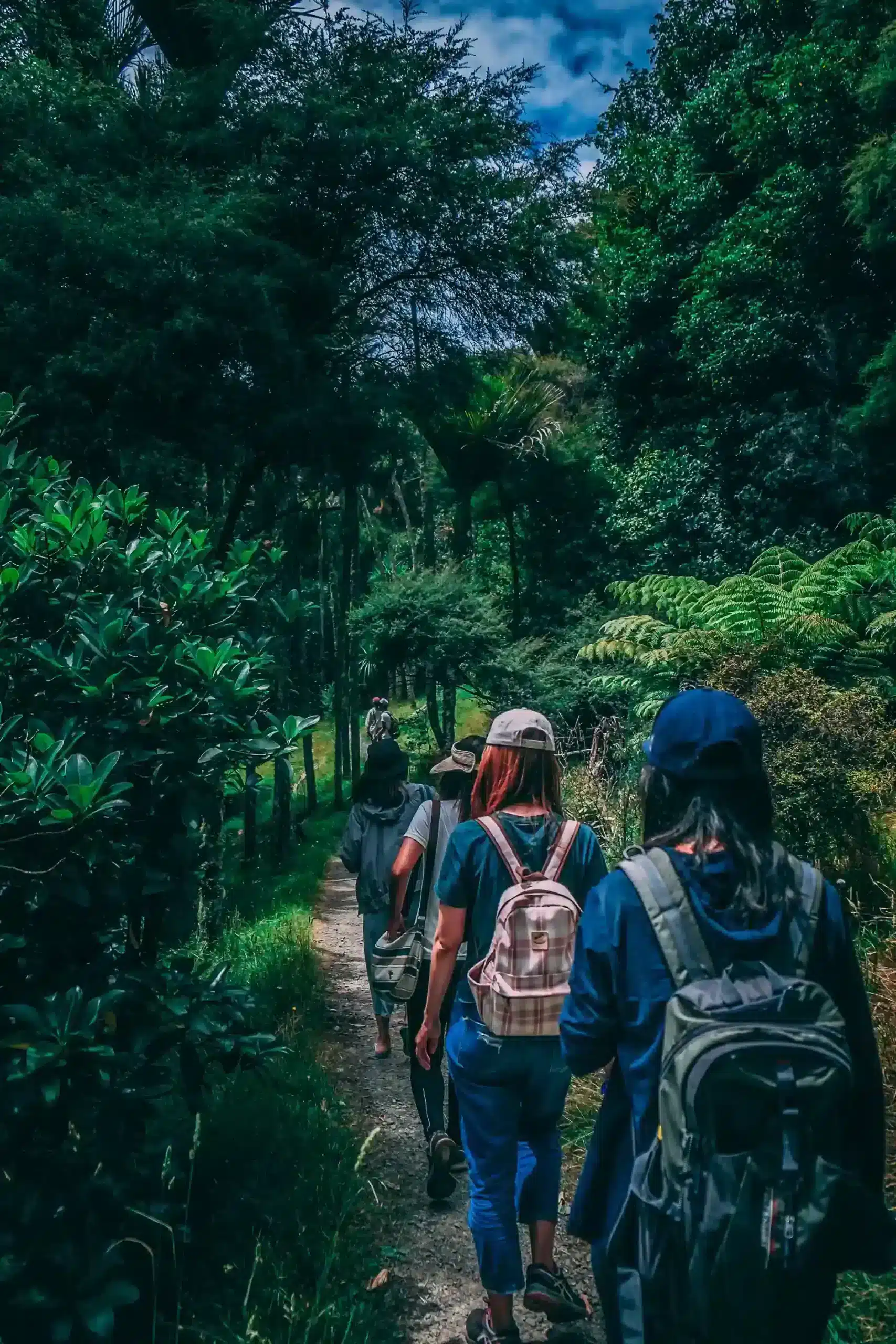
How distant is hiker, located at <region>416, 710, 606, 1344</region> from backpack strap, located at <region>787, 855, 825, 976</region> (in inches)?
42.7

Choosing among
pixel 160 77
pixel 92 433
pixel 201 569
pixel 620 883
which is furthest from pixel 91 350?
pixel 620 883

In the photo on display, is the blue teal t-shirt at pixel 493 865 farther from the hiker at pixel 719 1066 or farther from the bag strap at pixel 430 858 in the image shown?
the bag strap at pixel 430 858

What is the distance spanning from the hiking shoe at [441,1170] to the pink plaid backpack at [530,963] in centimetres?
160

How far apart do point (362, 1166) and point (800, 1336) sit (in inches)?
122

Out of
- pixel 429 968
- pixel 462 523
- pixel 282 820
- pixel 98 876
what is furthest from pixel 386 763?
pixel 462 523

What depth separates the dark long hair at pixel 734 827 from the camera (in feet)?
6.69

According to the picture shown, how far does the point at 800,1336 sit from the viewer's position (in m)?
1.91

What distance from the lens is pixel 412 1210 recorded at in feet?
14.5

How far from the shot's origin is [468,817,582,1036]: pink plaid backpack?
304 cm

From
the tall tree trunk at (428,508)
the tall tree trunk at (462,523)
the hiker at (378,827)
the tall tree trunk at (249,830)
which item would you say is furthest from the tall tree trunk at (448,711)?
the hiker at (378,827)

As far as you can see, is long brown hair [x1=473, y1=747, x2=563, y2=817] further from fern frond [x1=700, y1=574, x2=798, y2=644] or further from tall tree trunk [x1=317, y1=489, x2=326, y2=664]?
tall tree trunk [x1=317, y1=489, x2=326, y2=664]

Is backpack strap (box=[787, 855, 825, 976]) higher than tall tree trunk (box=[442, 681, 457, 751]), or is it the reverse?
tall tree trunk (box=[442, 681, 457, 751])

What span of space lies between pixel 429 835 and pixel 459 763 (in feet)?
1.21

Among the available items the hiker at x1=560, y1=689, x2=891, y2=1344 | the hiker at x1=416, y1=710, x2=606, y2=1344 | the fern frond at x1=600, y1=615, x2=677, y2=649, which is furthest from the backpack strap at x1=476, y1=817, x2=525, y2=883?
the fern frond at x1=600, y1=615, x2=677, y2=649
